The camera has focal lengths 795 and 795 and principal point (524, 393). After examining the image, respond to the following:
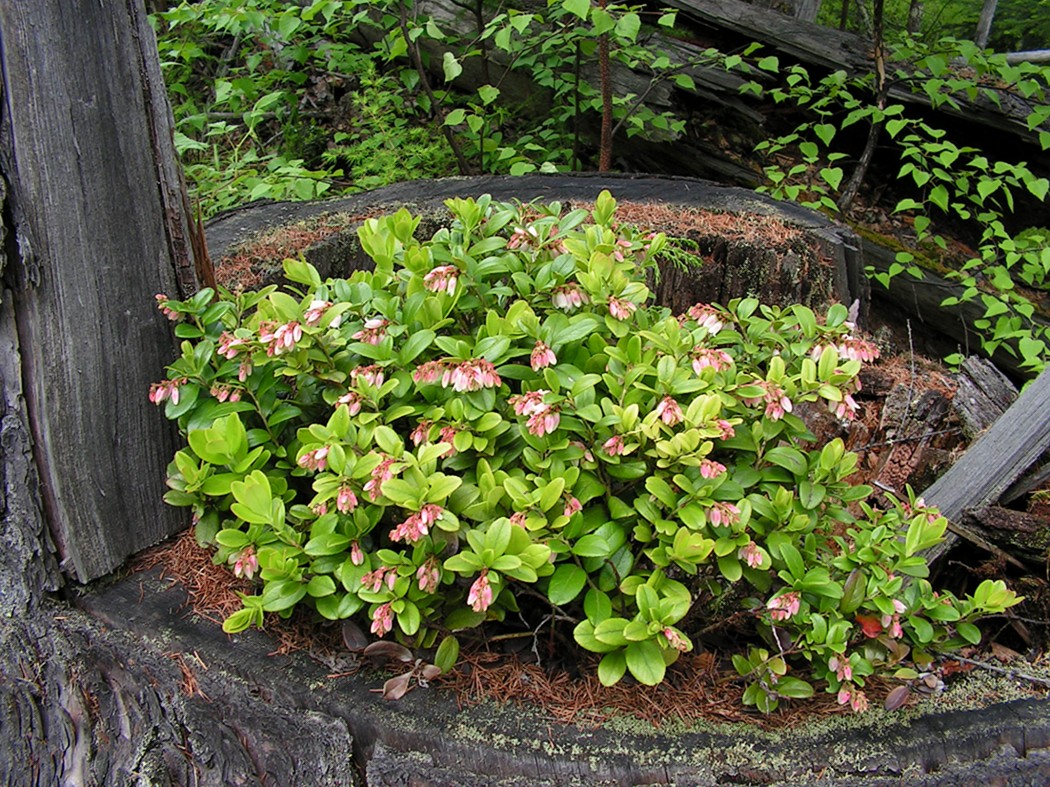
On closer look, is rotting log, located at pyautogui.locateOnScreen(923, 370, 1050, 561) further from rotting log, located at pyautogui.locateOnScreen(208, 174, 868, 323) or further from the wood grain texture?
the wood grain texture

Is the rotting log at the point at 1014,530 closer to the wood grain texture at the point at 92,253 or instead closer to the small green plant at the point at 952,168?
the small green plant at the point at 952,168

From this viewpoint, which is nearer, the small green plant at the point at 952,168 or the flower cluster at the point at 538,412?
the flower cluster at the point at 538,412

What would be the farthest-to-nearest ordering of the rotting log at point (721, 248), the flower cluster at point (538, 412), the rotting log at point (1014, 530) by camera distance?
the rotting log at point (721, 248)
the rotting log at point (1014, 530)
the flower cluster at point (538, 412)

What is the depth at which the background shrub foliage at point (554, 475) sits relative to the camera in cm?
133

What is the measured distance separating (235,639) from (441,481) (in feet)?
1.77

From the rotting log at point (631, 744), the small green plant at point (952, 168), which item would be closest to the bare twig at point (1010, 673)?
the rotting log at point (631, 744)

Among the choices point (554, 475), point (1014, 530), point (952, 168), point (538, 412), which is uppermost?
point (538, 412)

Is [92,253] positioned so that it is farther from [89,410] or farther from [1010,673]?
[1010,673]

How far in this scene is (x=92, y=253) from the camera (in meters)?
1.50

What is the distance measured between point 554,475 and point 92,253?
0.97 meters

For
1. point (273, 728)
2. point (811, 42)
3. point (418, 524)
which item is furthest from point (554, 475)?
point (811, 42)

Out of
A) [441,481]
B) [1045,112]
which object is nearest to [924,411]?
[441,481]

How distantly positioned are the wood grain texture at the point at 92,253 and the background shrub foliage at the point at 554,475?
4.3 inches

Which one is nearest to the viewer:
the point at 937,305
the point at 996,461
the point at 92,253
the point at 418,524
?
the point at 418,524
